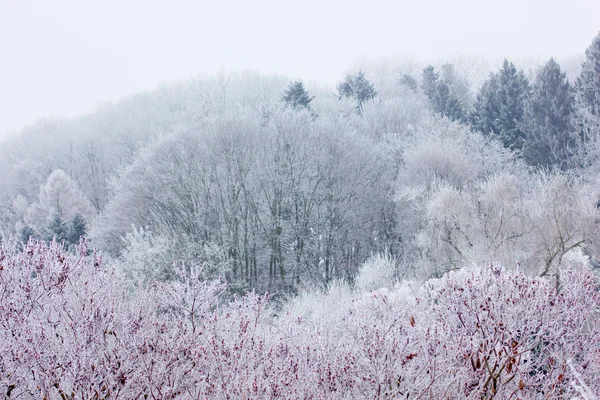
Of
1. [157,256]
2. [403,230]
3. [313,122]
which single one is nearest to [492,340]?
[157,256]

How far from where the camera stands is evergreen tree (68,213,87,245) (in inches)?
1177

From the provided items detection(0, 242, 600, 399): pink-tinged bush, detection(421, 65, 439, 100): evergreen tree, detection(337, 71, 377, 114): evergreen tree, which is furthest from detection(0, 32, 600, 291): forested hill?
detection(0, 242, 600, 399): pink-tinged bush

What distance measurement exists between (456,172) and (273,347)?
21.3 metres

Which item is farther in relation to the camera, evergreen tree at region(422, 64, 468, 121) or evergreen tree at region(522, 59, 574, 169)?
evergreen tree at region(422, 64, 468, 121)

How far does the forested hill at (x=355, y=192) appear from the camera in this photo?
1933 cm

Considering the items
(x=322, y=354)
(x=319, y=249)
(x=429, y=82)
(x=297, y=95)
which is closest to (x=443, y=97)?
(x=429, y=82)

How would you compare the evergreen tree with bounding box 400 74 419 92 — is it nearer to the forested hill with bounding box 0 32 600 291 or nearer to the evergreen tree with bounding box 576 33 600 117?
the forested hill with bounding box 0 32 600 291

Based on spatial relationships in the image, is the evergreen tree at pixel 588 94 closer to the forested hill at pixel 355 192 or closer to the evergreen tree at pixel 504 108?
the forested hill at pixel 355 192

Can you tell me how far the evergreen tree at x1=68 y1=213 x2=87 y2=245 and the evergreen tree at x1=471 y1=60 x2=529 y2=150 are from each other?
28.3 m

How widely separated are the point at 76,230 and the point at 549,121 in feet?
104

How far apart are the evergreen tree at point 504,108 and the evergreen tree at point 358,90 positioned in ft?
34.9

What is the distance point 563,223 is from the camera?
1684 centimetres

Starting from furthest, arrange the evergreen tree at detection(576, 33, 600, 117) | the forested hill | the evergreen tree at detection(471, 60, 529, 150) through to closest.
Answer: the evergreen tree at detection(471, 60, 529, 150) < the evergreen tree at detection(576, 33, 600, 117) < the forested hill

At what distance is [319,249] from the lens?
27094mm
